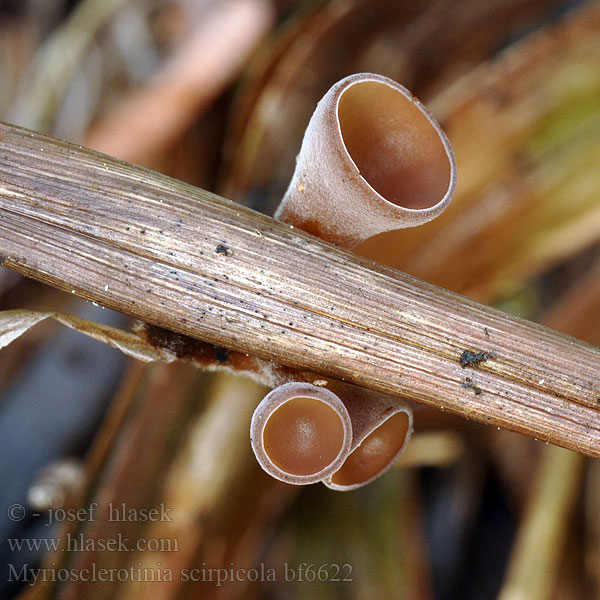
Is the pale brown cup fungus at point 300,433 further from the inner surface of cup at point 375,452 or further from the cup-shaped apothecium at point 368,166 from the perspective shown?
the cup-shaped apothecium at point 368,166

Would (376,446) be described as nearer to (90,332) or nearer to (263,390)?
(90,332)

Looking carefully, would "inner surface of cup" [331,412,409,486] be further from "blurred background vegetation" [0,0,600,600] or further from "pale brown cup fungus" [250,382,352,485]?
"blurred background vegetation" [0,0,600,600]

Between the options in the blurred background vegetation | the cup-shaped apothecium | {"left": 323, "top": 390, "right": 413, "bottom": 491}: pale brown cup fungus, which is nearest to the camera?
the cup-shaped apothecium

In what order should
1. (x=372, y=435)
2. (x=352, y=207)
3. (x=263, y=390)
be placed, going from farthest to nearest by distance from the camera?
1. (x=263, y=390)
2. (x=372, y=435)
3. (x=352, y=207)

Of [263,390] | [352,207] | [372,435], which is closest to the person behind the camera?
[352,207]

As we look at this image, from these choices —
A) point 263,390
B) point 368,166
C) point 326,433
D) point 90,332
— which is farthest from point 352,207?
point 263,390

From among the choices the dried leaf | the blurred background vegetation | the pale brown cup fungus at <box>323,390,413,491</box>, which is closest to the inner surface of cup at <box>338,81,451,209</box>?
the pale brown cup fungus at <box>323,390,413,491</box>
